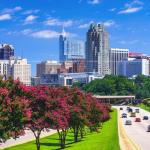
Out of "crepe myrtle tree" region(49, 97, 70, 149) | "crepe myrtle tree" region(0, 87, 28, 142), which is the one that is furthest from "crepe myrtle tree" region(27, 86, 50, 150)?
"crepe myrtle tree" region(0, 87, 28, 142)

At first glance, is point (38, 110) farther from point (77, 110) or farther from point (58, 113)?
point (77, 110)

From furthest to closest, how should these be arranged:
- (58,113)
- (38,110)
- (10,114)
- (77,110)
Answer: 1. (77,110)
2. (58,113)
3. (38,110)
4. (10,114)

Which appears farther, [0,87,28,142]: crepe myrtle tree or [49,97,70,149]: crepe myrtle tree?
[49,97,70,149]: crepe myrtle tree

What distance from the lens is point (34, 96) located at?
42.8 m

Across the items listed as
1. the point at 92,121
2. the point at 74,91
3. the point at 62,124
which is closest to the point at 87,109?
the point at 74,91

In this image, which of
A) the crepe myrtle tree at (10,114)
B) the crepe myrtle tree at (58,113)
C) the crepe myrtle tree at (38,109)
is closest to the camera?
the crepe myrtle tree at (10,114)

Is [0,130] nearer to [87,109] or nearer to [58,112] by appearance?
[58,112]

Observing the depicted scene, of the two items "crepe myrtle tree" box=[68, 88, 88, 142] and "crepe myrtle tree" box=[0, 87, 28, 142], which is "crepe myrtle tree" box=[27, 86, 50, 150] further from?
"crepe myrtle tree" box=[0, 87, 28, 142]

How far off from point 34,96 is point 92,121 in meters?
24.2

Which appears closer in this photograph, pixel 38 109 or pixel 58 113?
pixel 38 109

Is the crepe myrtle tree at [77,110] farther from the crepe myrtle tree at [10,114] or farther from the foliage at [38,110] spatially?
the crepe myrtle tree at [10,114]

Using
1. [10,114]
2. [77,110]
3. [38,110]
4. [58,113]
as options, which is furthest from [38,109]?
[10,114]

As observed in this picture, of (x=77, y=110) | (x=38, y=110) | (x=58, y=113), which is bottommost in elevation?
(x=77, y=110)

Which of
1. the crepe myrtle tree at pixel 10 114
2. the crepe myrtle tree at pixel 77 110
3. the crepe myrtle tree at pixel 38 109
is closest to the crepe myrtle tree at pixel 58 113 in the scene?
the crepe myrtle tree at pixel 38 109
